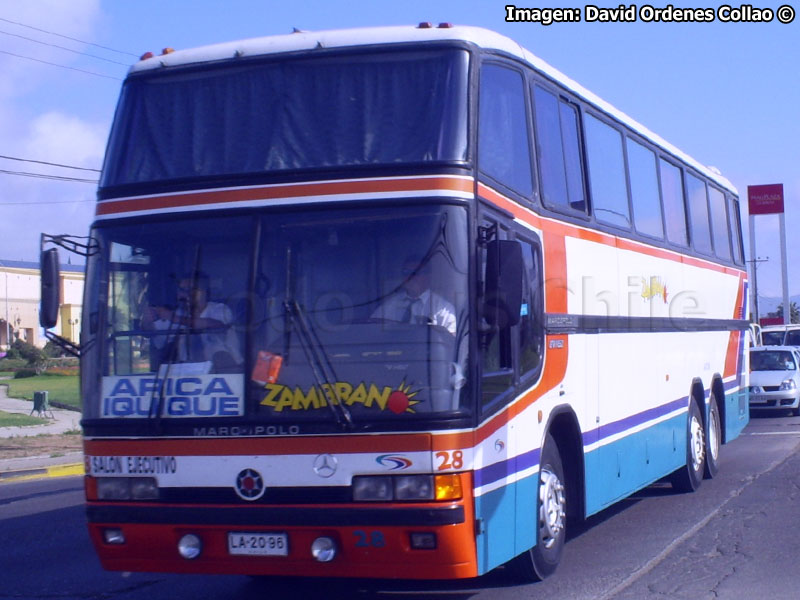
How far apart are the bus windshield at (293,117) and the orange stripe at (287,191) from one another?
0.42 ft

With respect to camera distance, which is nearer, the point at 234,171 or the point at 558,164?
the point at 234,171

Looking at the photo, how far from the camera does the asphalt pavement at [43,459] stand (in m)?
18.0

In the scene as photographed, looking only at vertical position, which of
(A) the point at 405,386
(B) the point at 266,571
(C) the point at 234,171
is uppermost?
(C) the point at 234,171

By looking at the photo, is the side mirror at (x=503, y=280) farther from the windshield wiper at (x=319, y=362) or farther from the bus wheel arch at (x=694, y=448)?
the bus wheel arch at (x=694, y=448)

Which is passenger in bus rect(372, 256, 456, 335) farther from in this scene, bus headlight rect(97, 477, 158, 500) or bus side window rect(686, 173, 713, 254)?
bus side window rect(686, 173, 713, 254)

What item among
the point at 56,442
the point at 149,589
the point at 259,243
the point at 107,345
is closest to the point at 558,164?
the point at 259,243

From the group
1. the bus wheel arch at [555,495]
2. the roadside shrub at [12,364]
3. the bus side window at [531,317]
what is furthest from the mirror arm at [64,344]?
the roadside shrub at [12,364]

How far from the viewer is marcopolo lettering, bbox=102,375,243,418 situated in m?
6.42

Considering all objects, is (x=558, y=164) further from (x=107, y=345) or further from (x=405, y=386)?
(x=107, y=345)

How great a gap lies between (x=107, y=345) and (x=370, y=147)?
2100 millimetres

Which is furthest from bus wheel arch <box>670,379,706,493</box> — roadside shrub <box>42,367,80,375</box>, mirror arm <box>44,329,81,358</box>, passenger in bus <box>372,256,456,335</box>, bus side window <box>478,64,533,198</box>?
roadside shrub <box>42,367,80,375</box>

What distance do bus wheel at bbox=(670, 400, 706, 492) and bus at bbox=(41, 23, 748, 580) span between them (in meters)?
5.22

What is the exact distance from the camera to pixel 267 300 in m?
6.43

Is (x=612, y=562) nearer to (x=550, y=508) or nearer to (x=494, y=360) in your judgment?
(x=550, y=508)
